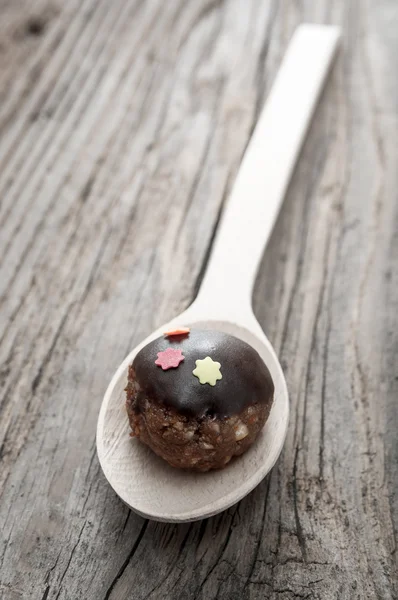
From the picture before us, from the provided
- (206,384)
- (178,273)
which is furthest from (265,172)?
(206,384)

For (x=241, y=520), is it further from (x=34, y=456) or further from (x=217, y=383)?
(x=34, y=456)

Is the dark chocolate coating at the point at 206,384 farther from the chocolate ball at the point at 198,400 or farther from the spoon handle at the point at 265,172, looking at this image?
the spoon handle at the point at 265,172

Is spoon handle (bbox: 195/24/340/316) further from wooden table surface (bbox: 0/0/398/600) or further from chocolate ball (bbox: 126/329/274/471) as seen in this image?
chocolate ball (bbox: 126/329/274/471)

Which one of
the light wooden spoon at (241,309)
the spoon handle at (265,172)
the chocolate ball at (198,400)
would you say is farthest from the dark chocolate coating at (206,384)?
the spoon handle at (265,172)

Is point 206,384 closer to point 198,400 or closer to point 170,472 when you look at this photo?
point 198,400

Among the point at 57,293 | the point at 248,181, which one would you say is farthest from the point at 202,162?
the point at 57,293

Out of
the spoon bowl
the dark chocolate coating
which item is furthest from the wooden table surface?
the dark chocolate coating
